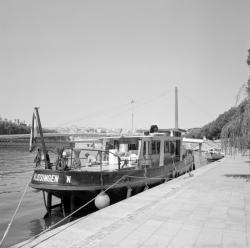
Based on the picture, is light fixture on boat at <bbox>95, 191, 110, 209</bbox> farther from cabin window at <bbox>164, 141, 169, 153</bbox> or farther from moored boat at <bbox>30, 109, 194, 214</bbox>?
cabin window at <bbox>164, 141, 169, 153</bbox>

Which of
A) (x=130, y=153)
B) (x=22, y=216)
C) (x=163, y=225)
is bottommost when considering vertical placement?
(x=22, y=216)

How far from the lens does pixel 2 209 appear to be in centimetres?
1559

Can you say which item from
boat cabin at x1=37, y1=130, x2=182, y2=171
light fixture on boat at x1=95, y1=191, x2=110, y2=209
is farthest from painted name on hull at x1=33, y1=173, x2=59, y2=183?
boat cabin at x1=37, y1=130, x2=182, y2=171

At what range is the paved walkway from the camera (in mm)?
7008

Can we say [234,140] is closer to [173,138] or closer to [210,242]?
[173,138]

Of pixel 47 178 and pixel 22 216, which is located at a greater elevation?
pixel 47 178

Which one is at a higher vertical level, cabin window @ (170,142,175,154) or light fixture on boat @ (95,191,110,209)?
cabin window @ (170,142,175,154)

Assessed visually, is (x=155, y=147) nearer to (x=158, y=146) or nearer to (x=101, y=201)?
(x=158, y=146)

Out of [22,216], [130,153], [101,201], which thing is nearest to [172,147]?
[130,153]

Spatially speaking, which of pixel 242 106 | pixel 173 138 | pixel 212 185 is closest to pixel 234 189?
pixel 212 185

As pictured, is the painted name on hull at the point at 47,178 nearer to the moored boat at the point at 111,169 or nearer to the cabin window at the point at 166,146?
the moored boat at the point at 111,169

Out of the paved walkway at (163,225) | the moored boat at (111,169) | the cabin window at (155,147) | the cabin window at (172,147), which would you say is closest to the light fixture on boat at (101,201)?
the moored boat at (111,169)

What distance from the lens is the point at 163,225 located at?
8.23 m

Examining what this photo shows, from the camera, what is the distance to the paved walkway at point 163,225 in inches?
276
